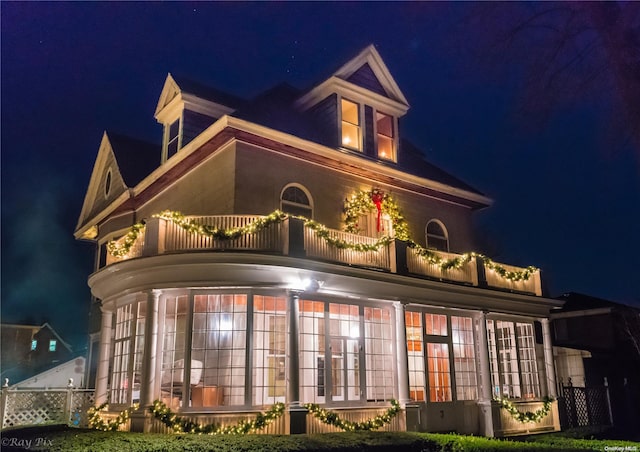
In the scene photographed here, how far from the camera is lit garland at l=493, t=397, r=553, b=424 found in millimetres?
16344

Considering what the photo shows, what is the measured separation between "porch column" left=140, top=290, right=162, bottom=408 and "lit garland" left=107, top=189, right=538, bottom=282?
1749 millimetres

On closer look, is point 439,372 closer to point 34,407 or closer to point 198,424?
point 198,424

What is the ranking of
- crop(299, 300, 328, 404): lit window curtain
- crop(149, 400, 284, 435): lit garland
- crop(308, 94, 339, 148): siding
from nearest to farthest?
crop(149, 400, 284, 435): lit garland → crop(299, 300, 328, 404): lit window curtain → crop(308, 94, 339, 148): siding

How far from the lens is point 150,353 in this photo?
12422mm

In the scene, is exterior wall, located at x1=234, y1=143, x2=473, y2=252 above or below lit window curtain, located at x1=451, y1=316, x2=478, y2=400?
above

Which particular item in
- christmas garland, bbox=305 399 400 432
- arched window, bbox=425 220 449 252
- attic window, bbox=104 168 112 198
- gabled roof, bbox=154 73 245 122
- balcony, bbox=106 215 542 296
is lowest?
christmas garland, bbox=305 399 400 432

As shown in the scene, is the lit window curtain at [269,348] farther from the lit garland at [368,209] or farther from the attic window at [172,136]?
the attic window at [172,136]

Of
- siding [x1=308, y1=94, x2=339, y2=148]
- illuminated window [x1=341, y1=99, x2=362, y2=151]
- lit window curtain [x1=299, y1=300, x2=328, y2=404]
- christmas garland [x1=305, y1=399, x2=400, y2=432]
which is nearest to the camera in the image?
christmas garland [x1=305, y1=399, x2=400, y2=432]

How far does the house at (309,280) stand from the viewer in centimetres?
1275

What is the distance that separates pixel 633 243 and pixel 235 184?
351ft

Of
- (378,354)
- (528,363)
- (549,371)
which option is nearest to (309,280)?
(378,354)

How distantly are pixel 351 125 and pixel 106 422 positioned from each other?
36.9 feet

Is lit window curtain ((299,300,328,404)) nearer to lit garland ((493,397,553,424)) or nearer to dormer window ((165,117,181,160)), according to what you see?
lit garland ((493,397,553,424))

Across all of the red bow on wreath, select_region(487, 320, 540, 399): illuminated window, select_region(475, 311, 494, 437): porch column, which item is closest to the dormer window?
the red bow on wreath
